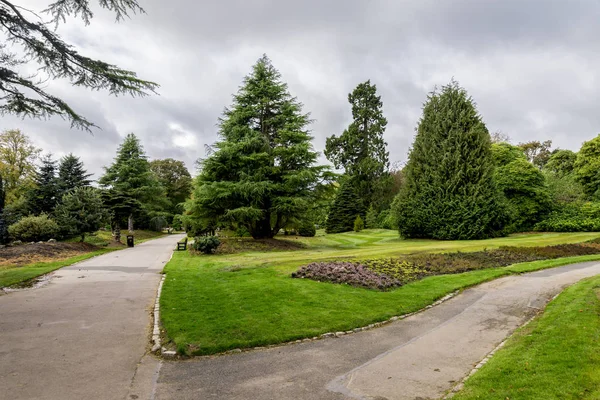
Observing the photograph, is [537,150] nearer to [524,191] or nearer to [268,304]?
[524,191]

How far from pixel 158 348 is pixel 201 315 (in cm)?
163

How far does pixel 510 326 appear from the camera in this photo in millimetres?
7305

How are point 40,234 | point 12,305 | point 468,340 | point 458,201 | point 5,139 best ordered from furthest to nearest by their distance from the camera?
point 5,139 < point 458,201 < point 40,234 < point 12,305 < point 468,340

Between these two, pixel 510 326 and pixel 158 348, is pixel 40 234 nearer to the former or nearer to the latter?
pixel 158 348

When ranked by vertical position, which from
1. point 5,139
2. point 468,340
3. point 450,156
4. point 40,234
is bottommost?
point 468,340

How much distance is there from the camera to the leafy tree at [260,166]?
23.3m

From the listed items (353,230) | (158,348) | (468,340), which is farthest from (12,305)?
(353,230)

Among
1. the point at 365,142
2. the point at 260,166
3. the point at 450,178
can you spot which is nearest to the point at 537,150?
the point at 365,142

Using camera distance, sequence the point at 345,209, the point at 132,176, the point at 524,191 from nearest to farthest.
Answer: the point at 524,191 < the point at 132,176 < the point at 345,209

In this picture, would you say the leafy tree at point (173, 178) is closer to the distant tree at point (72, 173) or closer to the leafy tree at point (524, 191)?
the distant tree at point (72, 173)

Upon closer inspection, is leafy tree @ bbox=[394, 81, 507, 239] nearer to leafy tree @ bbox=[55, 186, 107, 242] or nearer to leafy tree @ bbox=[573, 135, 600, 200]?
leafy tree @ bbox=[573, 135, 600, 200]

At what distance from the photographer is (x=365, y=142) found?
45375 mm

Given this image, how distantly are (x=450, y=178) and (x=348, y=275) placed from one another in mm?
19529

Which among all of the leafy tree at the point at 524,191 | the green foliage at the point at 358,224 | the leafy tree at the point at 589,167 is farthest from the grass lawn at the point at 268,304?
the leafy tree at the point at 589,167
